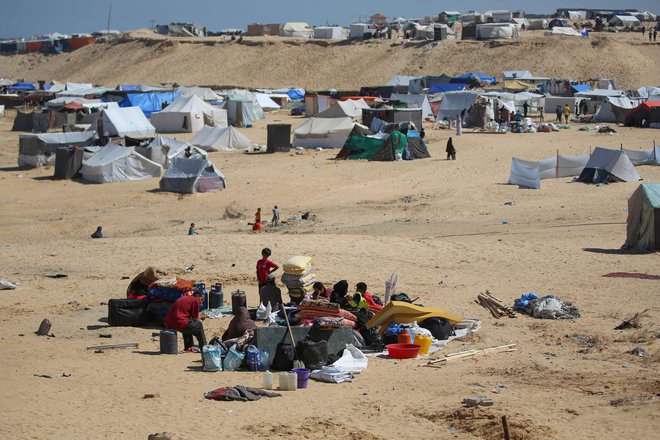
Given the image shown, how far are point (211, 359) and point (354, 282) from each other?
505cm

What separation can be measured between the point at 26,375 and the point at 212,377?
2146mm

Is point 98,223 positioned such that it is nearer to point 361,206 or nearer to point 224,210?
point 224,210

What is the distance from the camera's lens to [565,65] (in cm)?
7088

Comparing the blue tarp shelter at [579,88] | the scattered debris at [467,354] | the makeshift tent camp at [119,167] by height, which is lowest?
the makeshift tent camp at [119,167]

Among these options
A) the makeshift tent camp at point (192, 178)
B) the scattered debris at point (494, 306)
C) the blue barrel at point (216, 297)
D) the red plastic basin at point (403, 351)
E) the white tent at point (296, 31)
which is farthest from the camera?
the white tent at point (296, 31)

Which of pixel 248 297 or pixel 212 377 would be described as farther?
pixel 248 297

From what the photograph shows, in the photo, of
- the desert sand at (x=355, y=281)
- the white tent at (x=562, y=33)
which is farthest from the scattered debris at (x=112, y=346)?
the white tent at (x=562, y=33)

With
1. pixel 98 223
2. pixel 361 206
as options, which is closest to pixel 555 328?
pixel 361 206

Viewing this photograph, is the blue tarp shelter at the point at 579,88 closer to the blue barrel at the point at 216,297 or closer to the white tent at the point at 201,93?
the white tent at the point at 201,93

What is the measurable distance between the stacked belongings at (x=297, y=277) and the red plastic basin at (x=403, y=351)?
2208 mm

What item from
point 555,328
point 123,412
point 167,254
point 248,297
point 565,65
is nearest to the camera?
point 123,412

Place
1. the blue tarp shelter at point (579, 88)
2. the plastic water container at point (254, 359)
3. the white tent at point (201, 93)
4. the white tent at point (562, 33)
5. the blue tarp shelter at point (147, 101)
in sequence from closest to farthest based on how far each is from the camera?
the plastic water container at point (254, 359) < the blue tarp shelter at point (147, 101) < the blue tarp shelter at point (579, 88) < the white tent at point (201, 93) < the white tent at point (562, 33)

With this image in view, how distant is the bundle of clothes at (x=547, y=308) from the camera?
45.8 feet

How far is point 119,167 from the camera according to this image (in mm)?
32031
